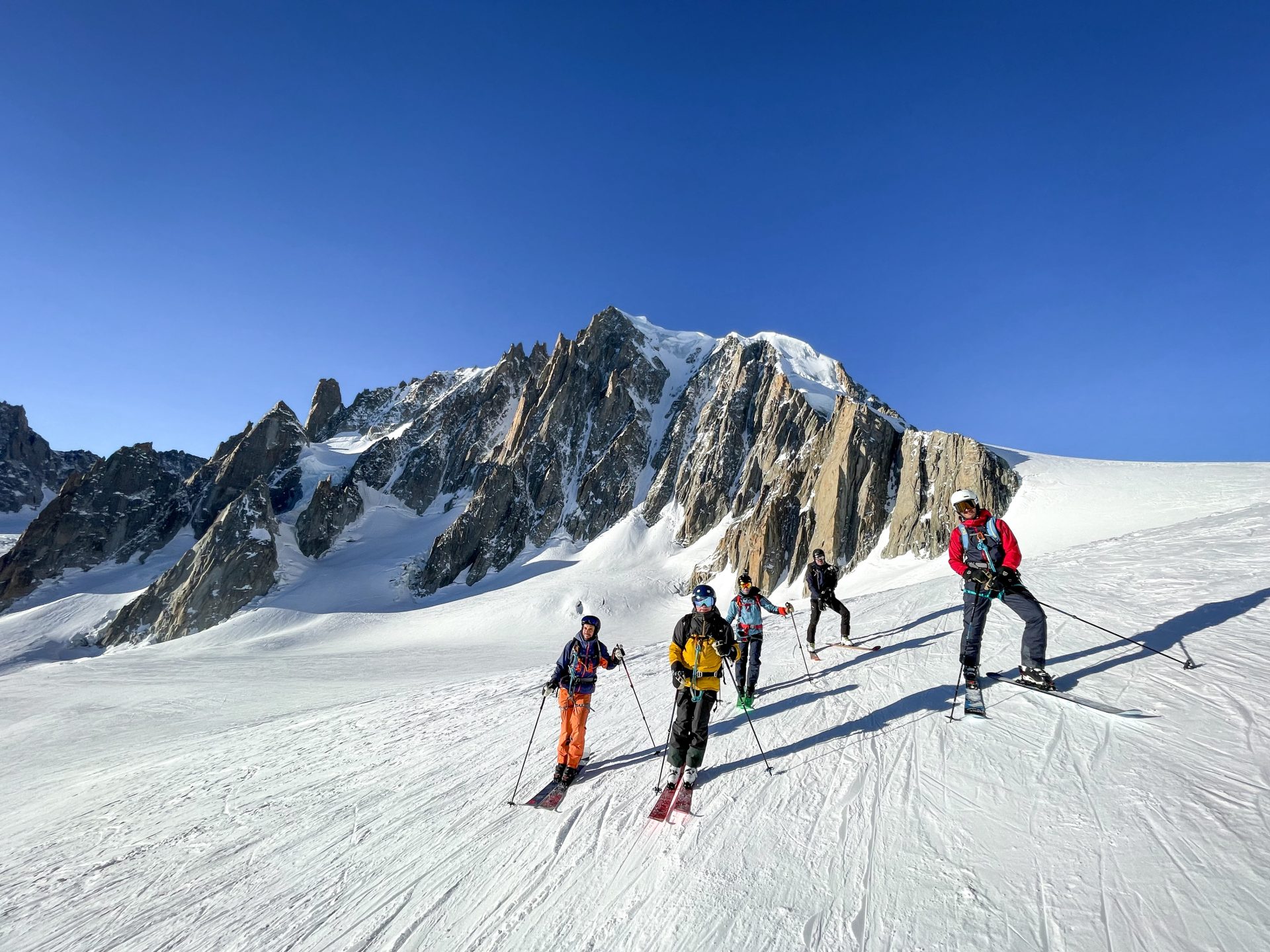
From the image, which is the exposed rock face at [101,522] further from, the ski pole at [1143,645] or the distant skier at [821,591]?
the ski pole at [1143,645]

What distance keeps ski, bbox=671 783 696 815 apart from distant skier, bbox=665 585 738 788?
7 cm

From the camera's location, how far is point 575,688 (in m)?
6.60

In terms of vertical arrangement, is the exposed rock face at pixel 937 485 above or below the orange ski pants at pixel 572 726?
above

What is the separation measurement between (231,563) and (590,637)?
73.7 meters

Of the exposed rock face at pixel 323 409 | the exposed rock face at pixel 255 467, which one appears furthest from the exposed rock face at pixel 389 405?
the exposed rock face at pixel 255 467

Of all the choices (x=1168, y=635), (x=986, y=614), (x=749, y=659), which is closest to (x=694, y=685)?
(x=749, y=659)

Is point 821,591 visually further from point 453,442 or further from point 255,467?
point 255,467

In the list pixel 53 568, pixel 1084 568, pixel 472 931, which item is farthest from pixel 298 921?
pixel 53 568

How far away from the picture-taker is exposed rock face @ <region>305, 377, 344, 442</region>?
5261 inches

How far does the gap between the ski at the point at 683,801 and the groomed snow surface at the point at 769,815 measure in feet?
0.50

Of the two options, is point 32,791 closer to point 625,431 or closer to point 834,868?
point 834,868

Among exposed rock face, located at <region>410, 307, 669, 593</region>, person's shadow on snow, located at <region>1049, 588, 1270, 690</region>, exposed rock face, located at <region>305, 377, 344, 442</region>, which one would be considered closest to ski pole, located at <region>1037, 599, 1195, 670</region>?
person's shadow on snow, located at <region>1049, 588, 1270, 690</region>

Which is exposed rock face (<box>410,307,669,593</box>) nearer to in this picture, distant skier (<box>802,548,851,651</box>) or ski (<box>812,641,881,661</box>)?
ski (<box>812,641,881,661</box>)

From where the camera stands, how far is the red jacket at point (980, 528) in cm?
651
